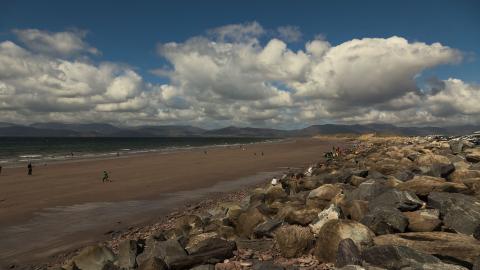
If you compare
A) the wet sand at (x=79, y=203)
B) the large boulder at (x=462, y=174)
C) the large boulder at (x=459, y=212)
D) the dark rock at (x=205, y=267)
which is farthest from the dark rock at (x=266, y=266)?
the large boulder at (x=462, y=174)

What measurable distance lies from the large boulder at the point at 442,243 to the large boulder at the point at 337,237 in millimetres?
279

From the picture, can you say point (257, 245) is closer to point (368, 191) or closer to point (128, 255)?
point (128, 255)

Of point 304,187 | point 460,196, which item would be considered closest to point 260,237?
point 460,196

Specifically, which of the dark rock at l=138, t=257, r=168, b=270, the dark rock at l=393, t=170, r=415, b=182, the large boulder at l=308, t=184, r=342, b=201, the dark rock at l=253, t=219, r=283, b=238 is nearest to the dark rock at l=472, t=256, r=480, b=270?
the dark rock at l=253, t=219, r=283, b=238

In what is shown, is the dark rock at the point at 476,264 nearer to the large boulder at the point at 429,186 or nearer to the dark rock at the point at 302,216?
the dark rock at the point at 302,216

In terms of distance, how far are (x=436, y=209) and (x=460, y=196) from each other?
1055mm

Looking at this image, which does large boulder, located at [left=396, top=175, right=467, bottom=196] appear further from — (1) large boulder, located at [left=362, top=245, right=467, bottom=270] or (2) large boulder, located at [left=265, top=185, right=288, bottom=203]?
(2) large boulder, located at [left=265, top=185, right=288, bottom=203]

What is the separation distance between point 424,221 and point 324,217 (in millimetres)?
2299

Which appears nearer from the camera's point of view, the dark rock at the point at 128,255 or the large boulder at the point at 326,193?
the dark rock at the point at 128,255

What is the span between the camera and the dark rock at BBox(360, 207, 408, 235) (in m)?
7.95

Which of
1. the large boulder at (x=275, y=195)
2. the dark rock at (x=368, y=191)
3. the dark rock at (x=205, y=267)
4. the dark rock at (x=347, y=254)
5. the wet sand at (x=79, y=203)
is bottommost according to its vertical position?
the wet sand at (x=79, y=203)

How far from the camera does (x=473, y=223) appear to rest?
7.83 m

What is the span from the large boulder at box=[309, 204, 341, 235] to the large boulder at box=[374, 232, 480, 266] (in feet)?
5.46

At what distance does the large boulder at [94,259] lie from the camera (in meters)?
9.21
